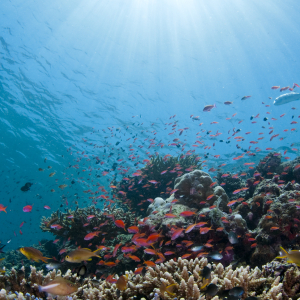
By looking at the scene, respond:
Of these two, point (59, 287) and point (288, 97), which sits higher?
point (288, 97)

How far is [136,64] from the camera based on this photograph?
981 inches

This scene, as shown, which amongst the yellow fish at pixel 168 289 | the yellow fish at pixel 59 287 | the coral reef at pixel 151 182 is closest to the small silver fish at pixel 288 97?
the coral reef at pixel 151 182

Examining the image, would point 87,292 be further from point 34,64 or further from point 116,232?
point 34,64

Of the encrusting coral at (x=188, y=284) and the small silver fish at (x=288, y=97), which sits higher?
the small silver fish at (x=288, y=97)

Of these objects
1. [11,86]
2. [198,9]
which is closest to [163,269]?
[198,9]

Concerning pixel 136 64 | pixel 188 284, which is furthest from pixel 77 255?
pixel 136 64

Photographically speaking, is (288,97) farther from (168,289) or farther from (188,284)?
(168,289)

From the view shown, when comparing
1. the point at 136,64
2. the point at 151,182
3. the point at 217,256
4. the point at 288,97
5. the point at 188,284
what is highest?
the point at 136,64

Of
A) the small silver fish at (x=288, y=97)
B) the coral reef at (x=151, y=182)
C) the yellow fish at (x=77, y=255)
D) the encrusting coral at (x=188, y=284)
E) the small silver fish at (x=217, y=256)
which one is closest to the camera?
the encrusting coral at (x=188, y=284)

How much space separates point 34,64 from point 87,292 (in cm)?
2902

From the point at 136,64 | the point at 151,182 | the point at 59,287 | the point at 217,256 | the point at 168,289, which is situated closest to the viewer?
the point at 59,287

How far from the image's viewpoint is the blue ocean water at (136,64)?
19.9 m

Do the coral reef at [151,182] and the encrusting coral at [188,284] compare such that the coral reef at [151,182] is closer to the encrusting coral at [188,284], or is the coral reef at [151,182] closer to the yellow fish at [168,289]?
the encrusting coral at [188,284]

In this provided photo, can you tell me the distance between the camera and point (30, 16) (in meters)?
20.1
